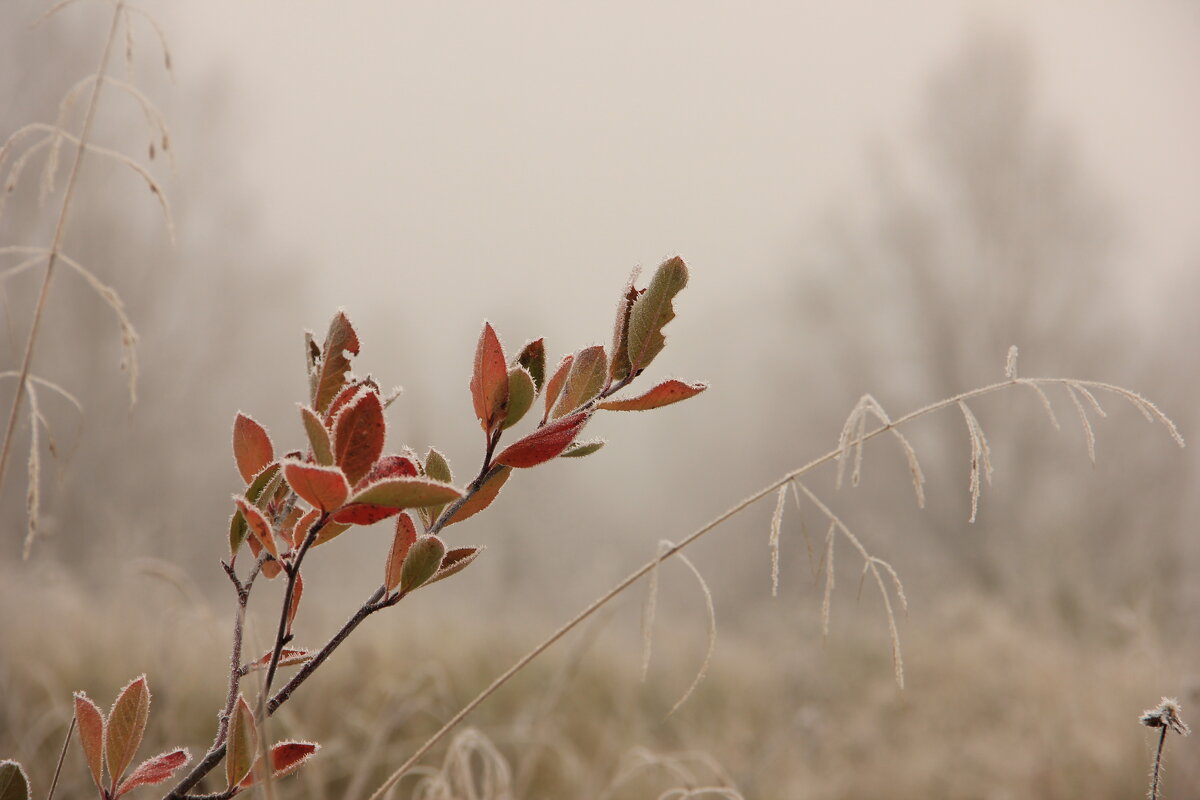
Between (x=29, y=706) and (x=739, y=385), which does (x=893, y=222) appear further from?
(x=29, y=706)

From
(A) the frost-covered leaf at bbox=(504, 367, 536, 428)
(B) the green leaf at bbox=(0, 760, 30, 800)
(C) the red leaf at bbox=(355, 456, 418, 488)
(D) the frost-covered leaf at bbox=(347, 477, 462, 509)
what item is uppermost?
(A) the frost-covered leaf at bbox=(504, 367, 536, 428)

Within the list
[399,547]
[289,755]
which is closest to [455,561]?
[399,547]

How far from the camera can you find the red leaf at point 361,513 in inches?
13.5

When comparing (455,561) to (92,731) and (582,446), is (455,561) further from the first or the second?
(92,731)

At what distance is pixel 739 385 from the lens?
11703mm

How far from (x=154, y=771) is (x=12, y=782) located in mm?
63

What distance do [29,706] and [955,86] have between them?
902 cm

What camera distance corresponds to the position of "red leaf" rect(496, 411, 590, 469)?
1.27 ft

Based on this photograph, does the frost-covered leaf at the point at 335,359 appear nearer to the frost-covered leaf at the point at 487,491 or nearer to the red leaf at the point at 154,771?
the frost-covered leaf at the point at 487,491

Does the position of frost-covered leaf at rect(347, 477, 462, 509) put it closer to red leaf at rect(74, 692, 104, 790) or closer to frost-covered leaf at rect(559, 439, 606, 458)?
frost-covered leaf at rect(559, 439, 606, 458)

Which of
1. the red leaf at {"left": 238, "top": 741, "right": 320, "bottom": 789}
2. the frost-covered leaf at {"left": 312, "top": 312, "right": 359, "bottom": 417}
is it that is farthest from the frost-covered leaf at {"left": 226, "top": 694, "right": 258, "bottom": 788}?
the frost-covered leaf at {"left": 312, "top": 312, "right": 359, "bottom": 417}

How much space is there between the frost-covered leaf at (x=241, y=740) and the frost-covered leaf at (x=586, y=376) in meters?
0.22

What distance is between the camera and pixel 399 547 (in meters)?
0.42

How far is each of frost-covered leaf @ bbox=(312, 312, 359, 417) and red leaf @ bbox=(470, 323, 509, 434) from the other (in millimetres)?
69
